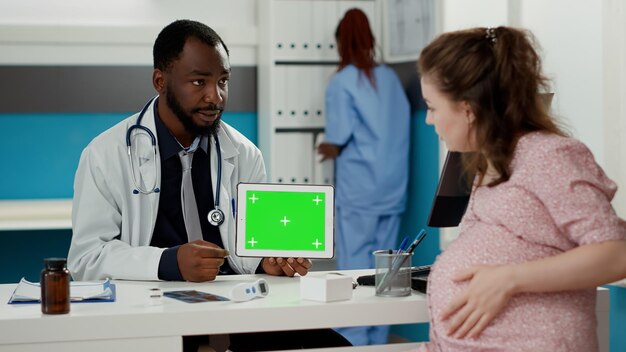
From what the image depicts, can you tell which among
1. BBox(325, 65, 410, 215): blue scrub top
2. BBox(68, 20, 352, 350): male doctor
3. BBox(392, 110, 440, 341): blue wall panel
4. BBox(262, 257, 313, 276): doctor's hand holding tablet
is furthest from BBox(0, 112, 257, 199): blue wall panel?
BBox(262, 257, 313, 276): doctor's hand holding tablet

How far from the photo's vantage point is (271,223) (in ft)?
6.56

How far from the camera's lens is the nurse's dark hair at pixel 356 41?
4.15 meters

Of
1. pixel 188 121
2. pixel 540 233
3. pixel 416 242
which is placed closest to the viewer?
pixel 540 233

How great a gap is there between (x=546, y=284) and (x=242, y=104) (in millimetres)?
3032

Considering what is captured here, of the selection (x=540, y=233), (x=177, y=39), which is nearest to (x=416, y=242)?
(x=540, y=233)

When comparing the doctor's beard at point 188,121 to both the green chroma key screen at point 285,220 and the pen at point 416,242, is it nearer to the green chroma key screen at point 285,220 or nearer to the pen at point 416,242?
the green chroma key screen at point 285,220

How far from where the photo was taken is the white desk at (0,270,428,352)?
1638 millimetres

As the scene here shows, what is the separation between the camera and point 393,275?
6.08ft

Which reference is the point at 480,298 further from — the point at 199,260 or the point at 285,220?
the point at 199,260

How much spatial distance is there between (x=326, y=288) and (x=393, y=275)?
0.54 ft

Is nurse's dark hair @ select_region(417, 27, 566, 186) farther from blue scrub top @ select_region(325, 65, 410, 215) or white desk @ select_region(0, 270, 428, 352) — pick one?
blue scrub top @ select_region(325, 65, 410, 215)

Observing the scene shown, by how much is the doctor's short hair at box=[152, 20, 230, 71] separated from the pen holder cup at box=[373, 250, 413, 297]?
80cm

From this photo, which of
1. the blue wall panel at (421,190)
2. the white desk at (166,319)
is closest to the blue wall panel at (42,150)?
the blue wall panel at (421,190)

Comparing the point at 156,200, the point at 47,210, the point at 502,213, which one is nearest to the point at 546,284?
the point at 502,213
